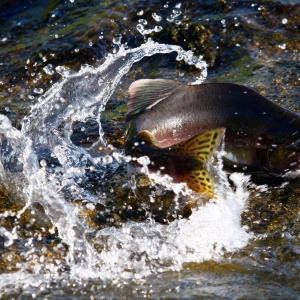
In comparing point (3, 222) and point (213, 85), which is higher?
point (213, 85)

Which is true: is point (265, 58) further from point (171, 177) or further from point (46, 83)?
point (171, 177)

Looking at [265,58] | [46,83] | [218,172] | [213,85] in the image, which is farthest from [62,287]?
[265,58]

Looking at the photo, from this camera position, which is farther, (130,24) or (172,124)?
(130,24)

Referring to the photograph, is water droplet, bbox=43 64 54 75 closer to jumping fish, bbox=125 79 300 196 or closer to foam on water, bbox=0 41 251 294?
foam on water, bbox=0 41 251 294

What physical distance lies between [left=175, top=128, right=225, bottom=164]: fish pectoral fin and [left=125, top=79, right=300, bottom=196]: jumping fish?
21.8 inches

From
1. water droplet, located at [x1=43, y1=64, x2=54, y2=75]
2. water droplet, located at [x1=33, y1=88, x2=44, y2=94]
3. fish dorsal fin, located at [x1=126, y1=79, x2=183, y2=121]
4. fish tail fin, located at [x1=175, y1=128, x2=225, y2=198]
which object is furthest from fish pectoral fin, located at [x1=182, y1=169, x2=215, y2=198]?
water droplet, located at [x1=43, y1=64, x2=54, y2=75]

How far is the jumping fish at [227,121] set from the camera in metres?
4.67

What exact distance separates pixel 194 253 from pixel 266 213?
721 mm

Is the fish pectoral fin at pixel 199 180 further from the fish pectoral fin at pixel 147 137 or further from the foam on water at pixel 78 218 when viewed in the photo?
the fish pectoral fin at pixel 147 137

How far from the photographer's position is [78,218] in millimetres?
4246

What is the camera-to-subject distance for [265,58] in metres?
6.76

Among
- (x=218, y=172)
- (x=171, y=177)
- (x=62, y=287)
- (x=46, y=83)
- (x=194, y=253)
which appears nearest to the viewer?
(x=62, y=287)

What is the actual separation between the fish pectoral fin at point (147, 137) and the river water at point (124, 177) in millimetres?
277

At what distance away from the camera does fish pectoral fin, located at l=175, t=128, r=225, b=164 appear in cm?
403
